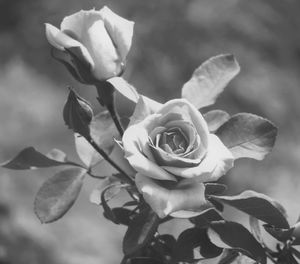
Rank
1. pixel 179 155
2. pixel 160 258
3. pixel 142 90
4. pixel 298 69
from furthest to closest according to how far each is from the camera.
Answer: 1. pixel 298 69
2. pixel 142 90
3. pixel 160 258
4. pixel 179 155

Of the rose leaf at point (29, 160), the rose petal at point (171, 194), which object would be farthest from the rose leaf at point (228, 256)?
the rose leaf at point (29, 160)

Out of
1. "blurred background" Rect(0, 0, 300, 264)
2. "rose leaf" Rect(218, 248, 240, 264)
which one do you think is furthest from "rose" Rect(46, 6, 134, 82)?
"blurred background" Rect(0, 0, 300, 264)

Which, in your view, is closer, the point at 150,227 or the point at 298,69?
the point at 150,227

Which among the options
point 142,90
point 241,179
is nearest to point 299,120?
point 241,179

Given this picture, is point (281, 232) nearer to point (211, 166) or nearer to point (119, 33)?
point (211, 166)

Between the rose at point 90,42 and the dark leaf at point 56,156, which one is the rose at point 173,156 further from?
the dark leaf at point 56,156

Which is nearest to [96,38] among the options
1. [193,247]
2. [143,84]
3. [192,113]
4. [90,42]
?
[90,42]

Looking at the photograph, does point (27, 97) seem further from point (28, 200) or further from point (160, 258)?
point (160, 258)
